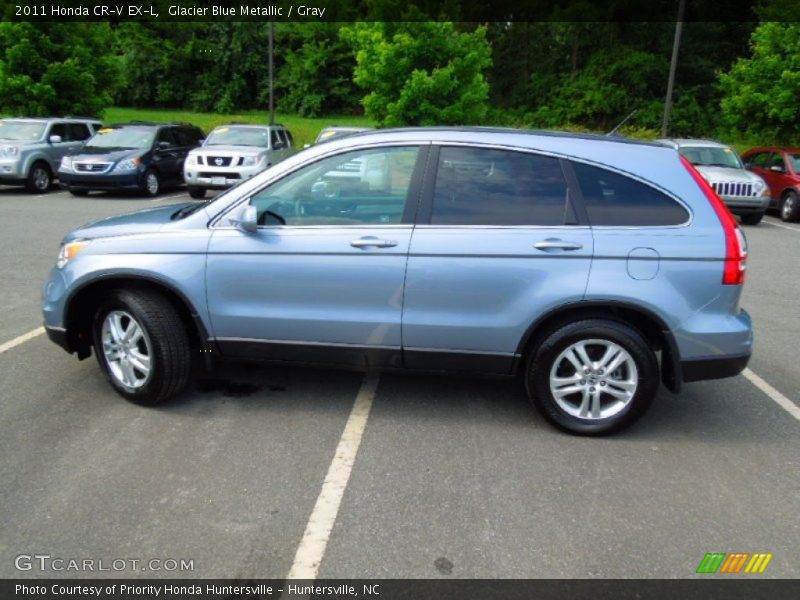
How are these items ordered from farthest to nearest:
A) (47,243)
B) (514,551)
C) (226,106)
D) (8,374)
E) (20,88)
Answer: (226,106), (20,88), (47,243), (8,374), (514,551)

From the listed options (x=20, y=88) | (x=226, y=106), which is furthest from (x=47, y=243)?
(x=226, y=106)

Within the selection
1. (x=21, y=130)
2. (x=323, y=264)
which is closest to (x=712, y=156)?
(x=323, y=264)

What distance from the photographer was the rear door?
380 cm

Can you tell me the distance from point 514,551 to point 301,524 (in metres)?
0.97

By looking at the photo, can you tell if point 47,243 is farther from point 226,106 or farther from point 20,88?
point 226,106

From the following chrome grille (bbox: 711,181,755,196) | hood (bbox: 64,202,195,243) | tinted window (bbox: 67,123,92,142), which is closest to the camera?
hood (bbox: 64,202,195,243)

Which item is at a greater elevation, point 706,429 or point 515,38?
point 515,38

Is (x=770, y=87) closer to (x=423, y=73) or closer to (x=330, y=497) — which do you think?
(x=423, y=73)

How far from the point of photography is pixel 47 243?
9469 mm

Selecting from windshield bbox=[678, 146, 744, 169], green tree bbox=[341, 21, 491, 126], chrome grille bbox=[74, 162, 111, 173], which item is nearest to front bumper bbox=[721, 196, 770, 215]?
windshield bbox=[678, 146, 744, 169]

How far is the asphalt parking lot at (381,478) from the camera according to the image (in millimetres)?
2873

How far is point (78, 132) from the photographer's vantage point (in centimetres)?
1731

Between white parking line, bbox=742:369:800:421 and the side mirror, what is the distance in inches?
145
